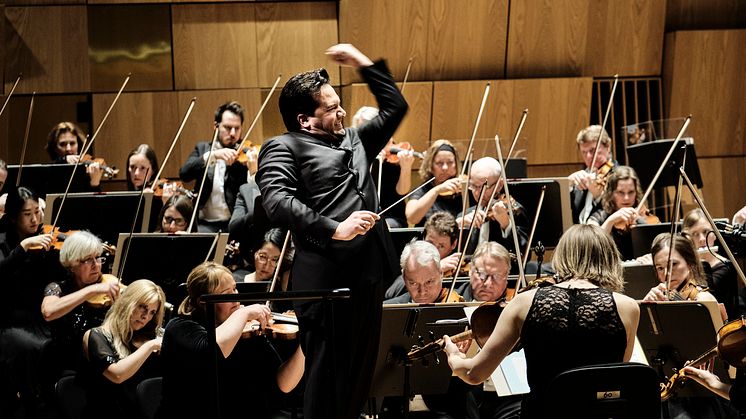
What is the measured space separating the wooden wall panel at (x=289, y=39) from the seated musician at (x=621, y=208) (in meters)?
2.05

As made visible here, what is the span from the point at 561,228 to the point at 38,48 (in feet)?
11.1

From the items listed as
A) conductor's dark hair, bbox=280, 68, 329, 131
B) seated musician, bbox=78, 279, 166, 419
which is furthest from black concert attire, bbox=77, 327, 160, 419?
conductor's dark hair, bbox=280, 68, 329, 131

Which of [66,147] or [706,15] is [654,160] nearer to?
[706,15]

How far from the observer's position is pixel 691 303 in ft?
10.4

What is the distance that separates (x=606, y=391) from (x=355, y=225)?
666 mm

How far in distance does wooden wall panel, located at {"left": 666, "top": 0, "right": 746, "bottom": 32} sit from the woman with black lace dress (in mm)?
4493

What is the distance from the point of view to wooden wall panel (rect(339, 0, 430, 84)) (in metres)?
5.91

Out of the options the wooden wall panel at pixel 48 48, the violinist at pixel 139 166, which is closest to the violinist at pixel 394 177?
the violinist at pixel 139 166

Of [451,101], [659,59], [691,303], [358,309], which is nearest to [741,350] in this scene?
[691,303]

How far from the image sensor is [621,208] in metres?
4.73

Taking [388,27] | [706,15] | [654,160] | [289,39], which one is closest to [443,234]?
[654,160]

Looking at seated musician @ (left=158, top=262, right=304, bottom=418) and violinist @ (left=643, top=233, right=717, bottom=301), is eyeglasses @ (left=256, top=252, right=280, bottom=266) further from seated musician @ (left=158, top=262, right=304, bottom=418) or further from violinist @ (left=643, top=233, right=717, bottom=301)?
violinist @ (left=643, top=233, right=717, bottom=301)

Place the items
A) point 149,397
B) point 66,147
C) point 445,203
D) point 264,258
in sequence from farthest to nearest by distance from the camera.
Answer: point 66,147 → point 445,203 → point 264,258 → point 149,397

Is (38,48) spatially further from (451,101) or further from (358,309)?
(358,309)
